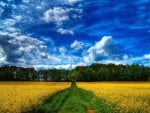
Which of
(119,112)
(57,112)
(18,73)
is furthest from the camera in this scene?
(18,73)

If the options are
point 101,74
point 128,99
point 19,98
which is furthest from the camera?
point 101,74

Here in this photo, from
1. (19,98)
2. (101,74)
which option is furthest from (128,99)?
(101,74)

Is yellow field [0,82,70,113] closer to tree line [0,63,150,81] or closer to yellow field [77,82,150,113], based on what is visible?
yellow field [77,82,150,113]

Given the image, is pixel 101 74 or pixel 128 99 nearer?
pixel 128 99

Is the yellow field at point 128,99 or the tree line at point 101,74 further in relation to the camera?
the tree line at point 101,74

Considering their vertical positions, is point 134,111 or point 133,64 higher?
point 133,64

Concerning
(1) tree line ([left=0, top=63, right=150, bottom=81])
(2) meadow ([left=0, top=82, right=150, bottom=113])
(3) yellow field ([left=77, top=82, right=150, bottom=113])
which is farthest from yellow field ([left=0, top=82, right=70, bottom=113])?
(1) tree line ([left=0, top=63, right=150, bottom=81])

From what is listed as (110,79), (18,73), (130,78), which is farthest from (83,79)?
(18,73)

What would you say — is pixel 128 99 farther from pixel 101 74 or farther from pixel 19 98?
pixel 101 74

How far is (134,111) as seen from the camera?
2162 centimetres

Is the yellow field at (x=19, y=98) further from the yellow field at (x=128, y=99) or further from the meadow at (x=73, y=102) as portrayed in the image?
the yellow field at (x=128, y=99)

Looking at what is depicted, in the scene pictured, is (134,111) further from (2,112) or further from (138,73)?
(138,73)

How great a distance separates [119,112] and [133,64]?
13192 cm

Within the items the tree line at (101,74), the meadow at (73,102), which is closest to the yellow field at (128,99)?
the meadow at (73,102)
